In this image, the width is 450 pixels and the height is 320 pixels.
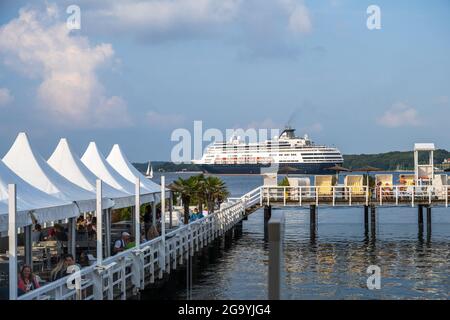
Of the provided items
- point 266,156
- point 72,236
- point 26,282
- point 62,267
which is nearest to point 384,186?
point 72,236

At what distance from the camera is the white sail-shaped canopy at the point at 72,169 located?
17516mm

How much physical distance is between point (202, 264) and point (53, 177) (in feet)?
23.1

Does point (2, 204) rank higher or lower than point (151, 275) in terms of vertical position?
higher

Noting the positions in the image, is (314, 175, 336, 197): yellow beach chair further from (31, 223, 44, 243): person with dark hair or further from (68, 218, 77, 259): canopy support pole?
(68, 218, 77, 259): canopy support pole

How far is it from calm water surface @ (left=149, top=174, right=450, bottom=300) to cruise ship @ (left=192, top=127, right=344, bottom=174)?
282 feet

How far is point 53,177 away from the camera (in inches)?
588

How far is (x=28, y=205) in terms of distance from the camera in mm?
11289

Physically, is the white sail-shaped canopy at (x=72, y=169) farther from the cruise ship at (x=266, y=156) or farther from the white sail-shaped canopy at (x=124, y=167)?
the cruise ship at (x=266, y=156)

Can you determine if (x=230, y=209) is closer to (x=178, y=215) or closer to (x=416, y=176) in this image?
(x=178, y=215)

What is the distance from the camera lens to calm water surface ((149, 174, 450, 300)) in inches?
672

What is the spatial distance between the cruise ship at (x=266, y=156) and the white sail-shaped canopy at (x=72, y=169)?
324 ft
